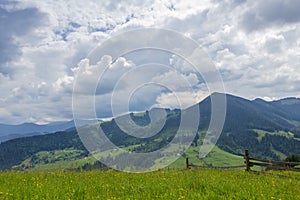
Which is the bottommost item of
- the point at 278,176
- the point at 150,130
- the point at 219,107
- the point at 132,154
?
the point at 278,176

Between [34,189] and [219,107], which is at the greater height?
[219,107]

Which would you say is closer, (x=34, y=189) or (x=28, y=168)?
(x=34, y=189)

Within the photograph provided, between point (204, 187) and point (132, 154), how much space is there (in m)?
8.36

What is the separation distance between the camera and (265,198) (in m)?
9.16

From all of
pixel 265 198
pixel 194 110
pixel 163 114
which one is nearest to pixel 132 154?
pixel 163 114

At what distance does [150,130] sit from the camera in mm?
15062

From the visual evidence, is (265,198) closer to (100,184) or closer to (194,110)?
(100,184)

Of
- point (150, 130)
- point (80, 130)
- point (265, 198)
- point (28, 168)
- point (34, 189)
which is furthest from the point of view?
point (28, 168)

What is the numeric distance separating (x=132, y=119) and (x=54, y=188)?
662 centimetres

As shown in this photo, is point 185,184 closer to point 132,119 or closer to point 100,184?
point 100,184

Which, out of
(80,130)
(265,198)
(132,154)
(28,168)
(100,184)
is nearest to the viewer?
(265,198)

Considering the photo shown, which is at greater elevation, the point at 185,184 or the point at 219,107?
the point at 219,107

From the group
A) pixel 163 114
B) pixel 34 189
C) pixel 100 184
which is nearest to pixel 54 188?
pixel 34 189

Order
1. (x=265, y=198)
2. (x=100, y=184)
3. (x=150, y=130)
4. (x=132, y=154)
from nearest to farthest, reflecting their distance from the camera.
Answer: (x=265, y=198) < (x=100, y=184) < (x=150, y=130) < (x=132, y=154)
